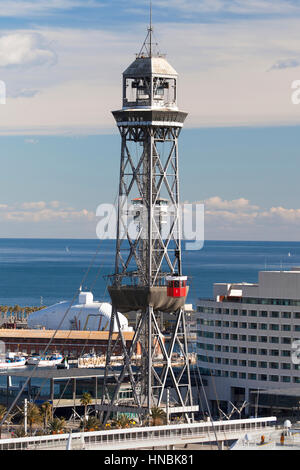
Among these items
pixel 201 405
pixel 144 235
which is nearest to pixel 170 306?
pixel 144 235

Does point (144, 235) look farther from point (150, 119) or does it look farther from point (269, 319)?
point (269, 319)

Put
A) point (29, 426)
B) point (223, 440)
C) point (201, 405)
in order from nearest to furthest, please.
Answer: point (223, 440), point (29, 426), point (201, 405)

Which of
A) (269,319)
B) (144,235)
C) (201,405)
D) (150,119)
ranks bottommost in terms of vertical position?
(201,405)

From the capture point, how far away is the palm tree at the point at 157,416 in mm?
118381

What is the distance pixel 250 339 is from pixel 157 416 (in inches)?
1447

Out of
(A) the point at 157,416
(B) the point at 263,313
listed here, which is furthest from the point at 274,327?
(A) the point at 157,416

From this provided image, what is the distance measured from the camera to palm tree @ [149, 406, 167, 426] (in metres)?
118

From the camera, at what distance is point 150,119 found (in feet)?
407

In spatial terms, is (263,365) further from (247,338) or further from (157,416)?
(157,416)

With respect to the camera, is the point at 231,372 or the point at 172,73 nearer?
the point at 172,73

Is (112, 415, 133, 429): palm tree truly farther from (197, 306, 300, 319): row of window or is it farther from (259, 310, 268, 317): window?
(259, 310, 268, 317): window

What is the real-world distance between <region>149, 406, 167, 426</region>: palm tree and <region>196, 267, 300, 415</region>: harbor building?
1198 inches

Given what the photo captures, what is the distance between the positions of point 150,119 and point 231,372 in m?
44.2

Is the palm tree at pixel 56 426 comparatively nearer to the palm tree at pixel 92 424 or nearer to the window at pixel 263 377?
the palm tree at pixel 92 424
